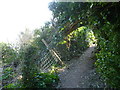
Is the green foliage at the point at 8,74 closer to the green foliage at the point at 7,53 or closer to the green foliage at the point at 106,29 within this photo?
the green foliage at the point at 7,53

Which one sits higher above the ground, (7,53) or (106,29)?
(7,53)

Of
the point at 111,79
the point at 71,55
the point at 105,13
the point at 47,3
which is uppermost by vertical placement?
the point at 47,3

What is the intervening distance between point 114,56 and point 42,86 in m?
2.02

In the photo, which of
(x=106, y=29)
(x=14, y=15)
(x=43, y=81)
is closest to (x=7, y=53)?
(x=14, y=15)

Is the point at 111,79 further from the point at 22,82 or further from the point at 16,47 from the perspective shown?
the point at 16,47

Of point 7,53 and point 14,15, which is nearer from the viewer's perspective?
point 14,15

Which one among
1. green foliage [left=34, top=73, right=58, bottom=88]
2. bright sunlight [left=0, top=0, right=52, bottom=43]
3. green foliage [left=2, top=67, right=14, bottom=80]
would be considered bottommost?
green foliage [left=34, top=73, right=58, bottom=88]

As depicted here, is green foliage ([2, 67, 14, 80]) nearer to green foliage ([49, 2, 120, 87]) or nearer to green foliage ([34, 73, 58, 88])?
green foliage ([34, 73, 58, 88])

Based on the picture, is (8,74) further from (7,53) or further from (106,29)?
(106,29)

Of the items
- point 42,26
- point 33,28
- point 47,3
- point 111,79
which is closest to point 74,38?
point 42,26

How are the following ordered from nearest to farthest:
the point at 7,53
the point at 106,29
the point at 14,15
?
the point at 106,29 < the point at 14,15 < the point at 7,53

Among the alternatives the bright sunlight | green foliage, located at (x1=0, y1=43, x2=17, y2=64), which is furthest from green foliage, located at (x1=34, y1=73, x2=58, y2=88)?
the bright sunlight

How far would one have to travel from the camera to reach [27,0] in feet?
8.23

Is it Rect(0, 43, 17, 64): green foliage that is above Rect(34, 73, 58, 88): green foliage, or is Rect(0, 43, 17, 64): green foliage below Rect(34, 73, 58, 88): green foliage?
above
